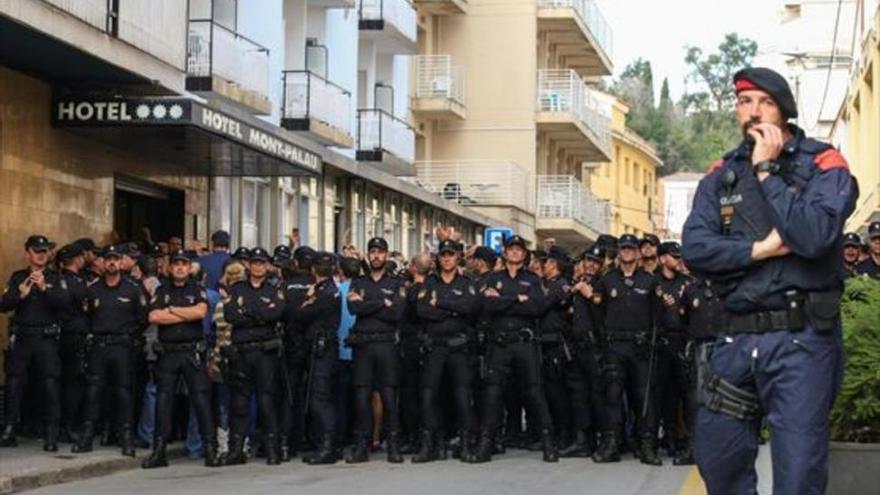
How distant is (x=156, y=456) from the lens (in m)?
14.8

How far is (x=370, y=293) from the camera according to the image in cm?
1541

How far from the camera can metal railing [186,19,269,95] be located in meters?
22.5

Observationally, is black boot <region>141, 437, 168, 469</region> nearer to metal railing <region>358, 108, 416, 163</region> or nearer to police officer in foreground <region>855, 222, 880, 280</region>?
police officer in foreground <region>855, 222, 880, 280</region>

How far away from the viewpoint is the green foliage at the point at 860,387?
320 inches

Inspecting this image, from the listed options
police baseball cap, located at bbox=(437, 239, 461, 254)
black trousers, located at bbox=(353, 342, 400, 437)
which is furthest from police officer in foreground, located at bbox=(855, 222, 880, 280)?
black trousers, located at bbox=(353, 342, 400, 437)

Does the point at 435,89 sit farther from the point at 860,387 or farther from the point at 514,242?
the point at 860,387

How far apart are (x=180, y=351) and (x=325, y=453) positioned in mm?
1635

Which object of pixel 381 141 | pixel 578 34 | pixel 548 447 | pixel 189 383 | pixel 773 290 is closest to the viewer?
pixel 773 290

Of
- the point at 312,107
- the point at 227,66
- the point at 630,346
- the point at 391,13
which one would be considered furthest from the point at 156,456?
the point at 391,13

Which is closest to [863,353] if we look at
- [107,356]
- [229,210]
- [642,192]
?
[107,356]

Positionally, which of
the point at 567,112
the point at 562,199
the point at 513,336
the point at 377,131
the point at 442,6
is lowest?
the point at 513,336

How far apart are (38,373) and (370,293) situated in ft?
10.5

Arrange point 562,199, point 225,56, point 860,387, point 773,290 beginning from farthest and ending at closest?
point 562,199
point 225,56
point 860,387
point 773,290

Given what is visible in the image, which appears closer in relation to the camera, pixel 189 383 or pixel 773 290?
pixel 773 290
